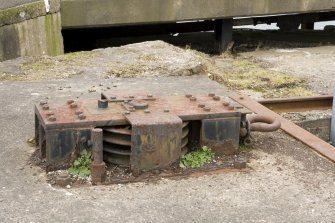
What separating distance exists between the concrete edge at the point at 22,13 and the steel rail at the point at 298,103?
141 inches

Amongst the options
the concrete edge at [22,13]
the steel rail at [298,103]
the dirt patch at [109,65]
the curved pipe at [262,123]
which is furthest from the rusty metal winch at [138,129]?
the concrete edge at [22,13]

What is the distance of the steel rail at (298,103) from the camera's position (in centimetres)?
483

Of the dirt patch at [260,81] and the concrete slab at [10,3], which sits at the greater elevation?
the concrete slab at [10,3]

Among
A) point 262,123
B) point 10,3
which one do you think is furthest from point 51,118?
point 10,3

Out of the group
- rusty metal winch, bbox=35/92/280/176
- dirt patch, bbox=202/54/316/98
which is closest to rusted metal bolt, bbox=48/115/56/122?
rusty metal winch, bbox=35/92/280/176

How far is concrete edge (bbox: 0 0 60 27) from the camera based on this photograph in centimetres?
698

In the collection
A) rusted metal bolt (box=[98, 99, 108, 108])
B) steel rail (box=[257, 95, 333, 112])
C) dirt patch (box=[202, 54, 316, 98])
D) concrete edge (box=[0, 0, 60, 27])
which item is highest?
concrete edge (box=[0, 0, 60, 27])

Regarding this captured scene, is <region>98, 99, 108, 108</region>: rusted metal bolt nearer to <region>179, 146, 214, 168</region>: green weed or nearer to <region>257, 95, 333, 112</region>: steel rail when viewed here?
<region>179, 146, 214, 168</region>: green weed

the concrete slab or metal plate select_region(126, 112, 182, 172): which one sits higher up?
the concrete slab

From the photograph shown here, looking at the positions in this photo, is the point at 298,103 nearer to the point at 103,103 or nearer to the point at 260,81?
the point at 260,81

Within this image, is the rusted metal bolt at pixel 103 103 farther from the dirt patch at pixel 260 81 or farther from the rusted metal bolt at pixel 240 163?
the dirt patch at pixel 260 81

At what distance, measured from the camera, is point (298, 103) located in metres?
4.98

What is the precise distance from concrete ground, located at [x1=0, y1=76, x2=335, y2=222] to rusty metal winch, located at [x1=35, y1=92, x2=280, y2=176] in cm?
15

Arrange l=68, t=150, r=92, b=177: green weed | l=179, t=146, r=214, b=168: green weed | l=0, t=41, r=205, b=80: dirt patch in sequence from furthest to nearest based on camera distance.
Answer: l=0, t=41, r=205, b=80: dirt patch
l=179, t=146, r=214, b=168: green weed
l=68, t=150, r=92, b=177: green weed
